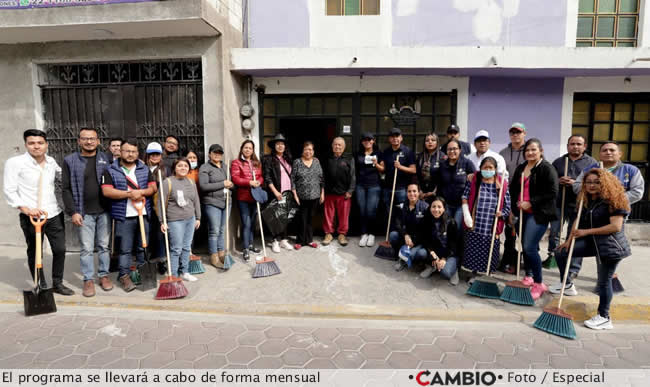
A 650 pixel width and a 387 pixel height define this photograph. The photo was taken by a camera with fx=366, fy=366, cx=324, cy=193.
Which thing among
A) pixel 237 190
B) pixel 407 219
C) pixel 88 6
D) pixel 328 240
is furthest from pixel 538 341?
pixel 88 6

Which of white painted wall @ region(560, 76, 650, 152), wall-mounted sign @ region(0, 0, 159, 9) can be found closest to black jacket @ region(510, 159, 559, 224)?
white painted wall @ region(560, 76, 650, 152)

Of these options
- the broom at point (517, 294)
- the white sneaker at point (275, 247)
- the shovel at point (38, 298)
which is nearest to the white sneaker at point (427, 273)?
the broom at point (517, 294)

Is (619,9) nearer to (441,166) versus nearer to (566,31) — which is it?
(566,31)

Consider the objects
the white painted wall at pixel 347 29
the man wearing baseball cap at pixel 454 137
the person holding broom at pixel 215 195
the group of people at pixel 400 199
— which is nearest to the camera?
the group of people at pixel 400 199

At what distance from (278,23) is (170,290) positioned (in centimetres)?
508

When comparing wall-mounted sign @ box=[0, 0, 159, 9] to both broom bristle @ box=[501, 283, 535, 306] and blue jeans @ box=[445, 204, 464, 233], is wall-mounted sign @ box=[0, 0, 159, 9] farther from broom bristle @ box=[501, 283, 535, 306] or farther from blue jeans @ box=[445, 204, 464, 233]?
broom bristle @ box=[501, 283, 535, 306]

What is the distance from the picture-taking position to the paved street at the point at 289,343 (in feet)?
11.2

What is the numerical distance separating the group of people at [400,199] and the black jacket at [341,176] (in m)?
0.33

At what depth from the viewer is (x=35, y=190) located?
4.62 m

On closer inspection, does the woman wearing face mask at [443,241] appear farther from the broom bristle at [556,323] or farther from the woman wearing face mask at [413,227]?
the broom bristle at [556,323]

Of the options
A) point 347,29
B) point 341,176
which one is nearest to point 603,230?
point 341,176

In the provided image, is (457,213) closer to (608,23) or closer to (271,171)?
(271,171)

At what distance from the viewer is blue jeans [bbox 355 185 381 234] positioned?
655cm
